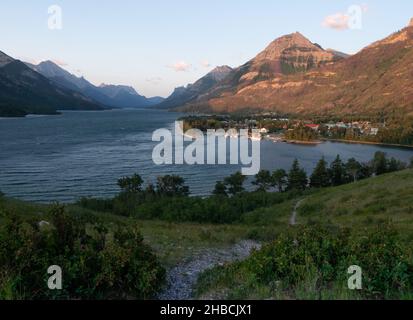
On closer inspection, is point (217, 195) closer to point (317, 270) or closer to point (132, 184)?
point (132, 184)

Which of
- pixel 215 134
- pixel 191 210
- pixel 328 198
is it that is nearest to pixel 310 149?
pixel 215 134

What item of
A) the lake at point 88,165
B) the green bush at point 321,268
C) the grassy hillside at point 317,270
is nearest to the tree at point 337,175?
the lake at point 88,165

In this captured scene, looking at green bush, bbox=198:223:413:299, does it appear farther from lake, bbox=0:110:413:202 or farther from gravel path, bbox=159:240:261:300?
lake, bbox=0:110:413:202

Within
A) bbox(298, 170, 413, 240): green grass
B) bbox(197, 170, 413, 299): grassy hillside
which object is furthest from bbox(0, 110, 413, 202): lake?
bbox(197, 170, 413, 299): grassy hillside

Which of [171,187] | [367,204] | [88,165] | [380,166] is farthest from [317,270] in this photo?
[88,165]

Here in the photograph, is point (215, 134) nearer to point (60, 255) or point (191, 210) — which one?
point (191, 210)

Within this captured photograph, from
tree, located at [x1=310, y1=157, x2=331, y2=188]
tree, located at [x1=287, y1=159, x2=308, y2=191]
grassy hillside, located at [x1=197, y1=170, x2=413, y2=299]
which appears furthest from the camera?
tree, located at [x1=310, y1=157, x2=331, y2=188]

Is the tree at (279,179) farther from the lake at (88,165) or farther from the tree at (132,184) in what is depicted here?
the tree at (132,184)
